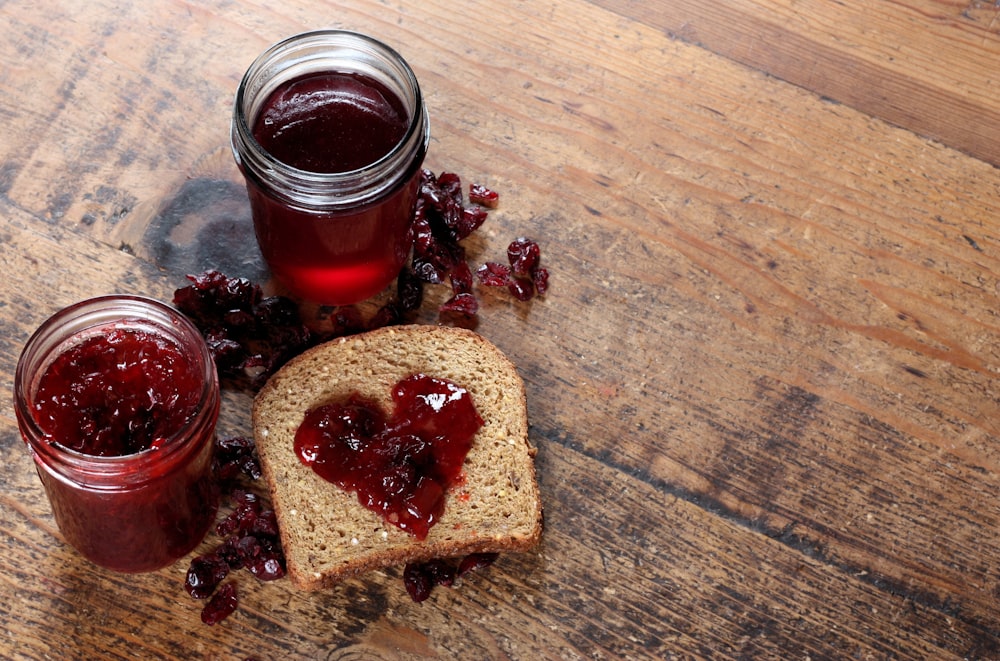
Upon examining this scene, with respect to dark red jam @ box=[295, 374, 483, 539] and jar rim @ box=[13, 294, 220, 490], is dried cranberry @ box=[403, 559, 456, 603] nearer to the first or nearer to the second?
dark red jam @ box=[295, 374, 483, 539]

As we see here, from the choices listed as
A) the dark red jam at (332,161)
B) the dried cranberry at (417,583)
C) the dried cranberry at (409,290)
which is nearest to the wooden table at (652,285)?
the dried cranberry at (417,583)

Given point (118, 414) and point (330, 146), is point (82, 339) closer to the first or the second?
point (118, 414)

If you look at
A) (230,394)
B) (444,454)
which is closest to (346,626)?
(444,454)

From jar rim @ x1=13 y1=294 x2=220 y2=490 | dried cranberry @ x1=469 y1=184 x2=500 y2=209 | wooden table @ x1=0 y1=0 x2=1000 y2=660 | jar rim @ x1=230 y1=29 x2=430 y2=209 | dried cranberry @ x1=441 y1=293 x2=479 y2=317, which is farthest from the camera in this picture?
dried cranberry @ x1=469 y1=184 x2=500 y2=209

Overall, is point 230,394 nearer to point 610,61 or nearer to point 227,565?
point 227,565

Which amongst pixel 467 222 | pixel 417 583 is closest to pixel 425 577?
pixel 417 583

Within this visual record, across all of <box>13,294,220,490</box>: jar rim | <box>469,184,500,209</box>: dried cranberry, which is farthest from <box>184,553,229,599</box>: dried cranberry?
<box>469,184,500,209</box>: dried cranberry

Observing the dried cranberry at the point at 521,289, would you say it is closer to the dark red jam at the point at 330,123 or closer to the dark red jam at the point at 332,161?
the dark red jam at the point at 332,161
